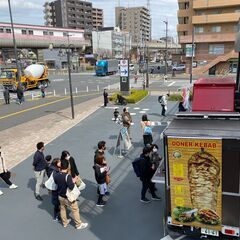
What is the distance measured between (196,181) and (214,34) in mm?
57011

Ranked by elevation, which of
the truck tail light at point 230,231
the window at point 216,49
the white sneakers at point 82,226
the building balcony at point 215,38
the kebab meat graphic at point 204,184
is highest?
the building balcony at point 215,38

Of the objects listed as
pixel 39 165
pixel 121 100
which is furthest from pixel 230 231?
pixel 121 100

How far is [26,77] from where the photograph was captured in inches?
1489

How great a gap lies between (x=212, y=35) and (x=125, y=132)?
167 ft

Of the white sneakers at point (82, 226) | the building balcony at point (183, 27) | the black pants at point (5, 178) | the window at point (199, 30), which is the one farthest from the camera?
the building balcony at point (183, 27)

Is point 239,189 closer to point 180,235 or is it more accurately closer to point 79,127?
point 180,235

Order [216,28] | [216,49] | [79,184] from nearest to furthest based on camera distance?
[79,184] → [216,28] → [216,49]

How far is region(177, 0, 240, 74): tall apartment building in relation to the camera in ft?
182

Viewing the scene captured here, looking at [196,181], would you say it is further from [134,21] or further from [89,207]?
[134,21]

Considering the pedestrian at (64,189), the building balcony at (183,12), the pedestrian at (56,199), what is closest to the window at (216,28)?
the building balcony at (183,12)

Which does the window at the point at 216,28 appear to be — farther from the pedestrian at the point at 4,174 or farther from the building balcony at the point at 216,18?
the pedestrian at the point at 4,174

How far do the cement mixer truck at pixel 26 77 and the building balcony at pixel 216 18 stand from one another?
108 ft

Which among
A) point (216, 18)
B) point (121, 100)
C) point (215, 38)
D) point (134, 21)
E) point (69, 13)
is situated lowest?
point (121, 100)

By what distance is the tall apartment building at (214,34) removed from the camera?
55.6 meters
